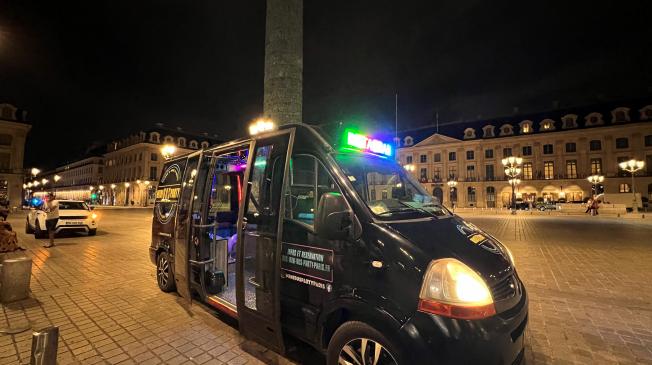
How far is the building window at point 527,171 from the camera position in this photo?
2067 inches

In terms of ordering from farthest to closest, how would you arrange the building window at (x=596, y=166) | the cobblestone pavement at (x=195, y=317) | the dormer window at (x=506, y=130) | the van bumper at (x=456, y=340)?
1. the dormer window at (x=506, y=130)
2. the building window at (x=596, y=166)
3. the cobblestone pavement at (x=195, y=317)
4. the van bumper at (x=456, y=340)

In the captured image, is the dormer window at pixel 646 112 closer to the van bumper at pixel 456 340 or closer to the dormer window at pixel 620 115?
the dormer window at pixel 620 115

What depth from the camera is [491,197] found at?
54938mm

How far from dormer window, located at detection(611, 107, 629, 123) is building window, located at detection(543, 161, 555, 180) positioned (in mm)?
10418

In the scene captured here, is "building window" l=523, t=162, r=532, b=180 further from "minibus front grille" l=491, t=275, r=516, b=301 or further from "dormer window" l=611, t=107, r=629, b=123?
"minibus front grille" l=491, t=275, r=516, b=301

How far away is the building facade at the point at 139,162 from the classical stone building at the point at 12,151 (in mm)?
19137

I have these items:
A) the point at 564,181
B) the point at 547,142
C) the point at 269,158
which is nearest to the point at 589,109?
the point at 547,142

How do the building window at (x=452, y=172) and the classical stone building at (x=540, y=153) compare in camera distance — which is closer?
the classical stone building at (x=540, y=153)

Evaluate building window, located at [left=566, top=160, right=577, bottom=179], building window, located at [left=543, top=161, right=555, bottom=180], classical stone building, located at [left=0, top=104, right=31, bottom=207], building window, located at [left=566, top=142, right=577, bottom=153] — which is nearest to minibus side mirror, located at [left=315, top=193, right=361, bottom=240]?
classical stone building, located at [left=0, top=104, right=31, bottom=207]

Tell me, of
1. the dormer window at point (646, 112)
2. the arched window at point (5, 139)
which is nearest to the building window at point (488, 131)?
the dormer window at point (646, 112)

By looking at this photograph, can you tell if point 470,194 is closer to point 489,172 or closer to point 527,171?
point 489,172

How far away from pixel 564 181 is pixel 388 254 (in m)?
61.4

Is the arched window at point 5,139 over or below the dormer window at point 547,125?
below

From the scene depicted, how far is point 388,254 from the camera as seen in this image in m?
2.41
